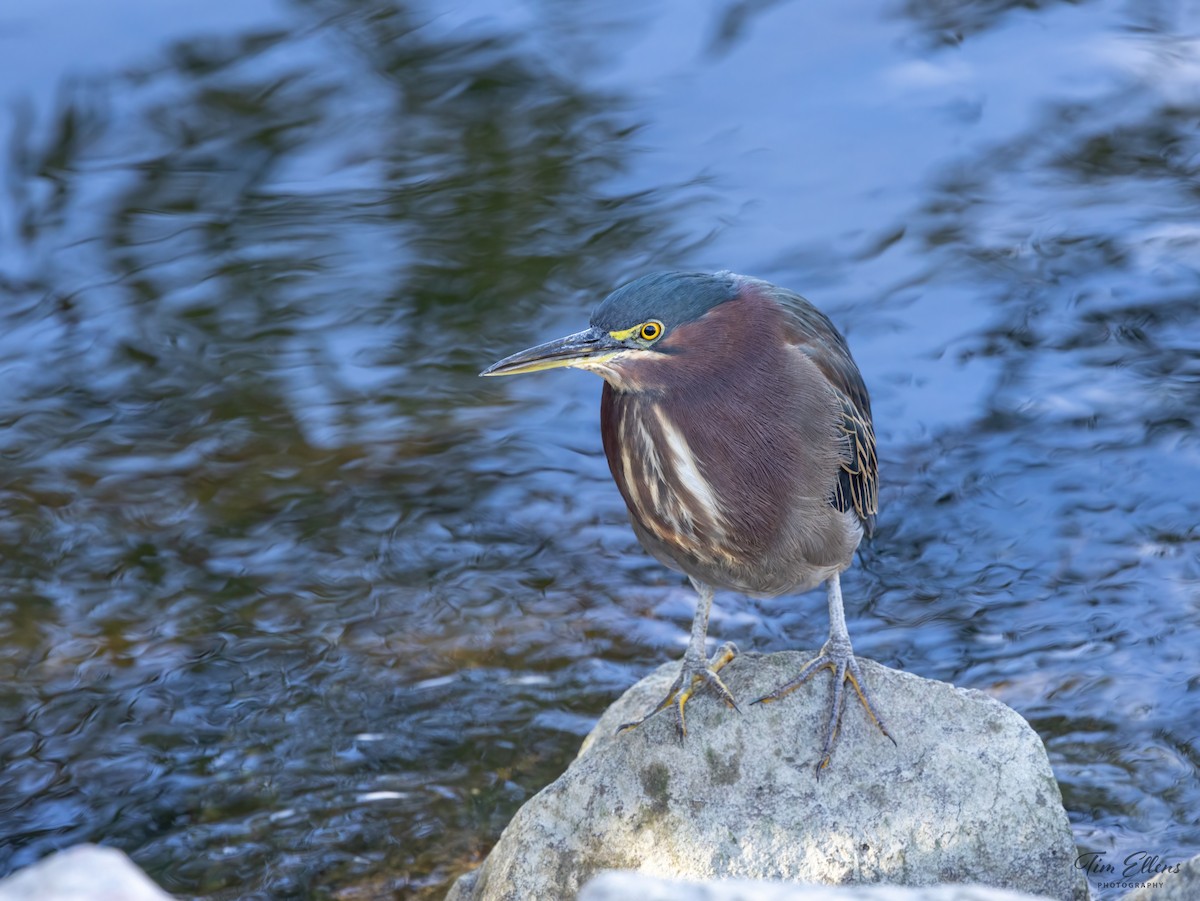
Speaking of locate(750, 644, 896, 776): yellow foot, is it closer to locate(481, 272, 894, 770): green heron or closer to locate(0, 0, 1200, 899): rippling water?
locate(481, 272, 894, 770): green heron

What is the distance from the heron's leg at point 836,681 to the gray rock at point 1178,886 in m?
0.81

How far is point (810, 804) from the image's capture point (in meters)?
3.97

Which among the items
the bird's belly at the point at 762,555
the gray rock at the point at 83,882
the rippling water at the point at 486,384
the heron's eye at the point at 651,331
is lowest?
the rippling water at the point at 486,384

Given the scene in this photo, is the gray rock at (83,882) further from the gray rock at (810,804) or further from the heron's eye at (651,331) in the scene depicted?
the heron's eye at (651,331)

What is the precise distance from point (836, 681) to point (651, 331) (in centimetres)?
117

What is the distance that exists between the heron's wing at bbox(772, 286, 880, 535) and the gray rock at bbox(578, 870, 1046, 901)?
1.88 m

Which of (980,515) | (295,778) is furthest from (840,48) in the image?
(295,778)

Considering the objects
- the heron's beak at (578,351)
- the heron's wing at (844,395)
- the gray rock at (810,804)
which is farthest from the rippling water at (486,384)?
the heron's beak at (578,351)

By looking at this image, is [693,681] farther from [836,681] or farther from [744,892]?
[744,892]

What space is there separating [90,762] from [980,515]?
3909 millimetres

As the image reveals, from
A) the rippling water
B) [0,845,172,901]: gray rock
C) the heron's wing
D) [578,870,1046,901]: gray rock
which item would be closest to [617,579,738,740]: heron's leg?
the heron's wing

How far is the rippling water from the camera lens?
5.46m

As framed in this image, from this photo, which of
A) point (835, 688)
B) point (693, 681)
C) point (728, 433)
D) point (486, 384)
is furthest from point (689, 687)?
point (486, 384)

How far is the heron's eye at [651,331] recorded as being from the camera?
12.6 feet
